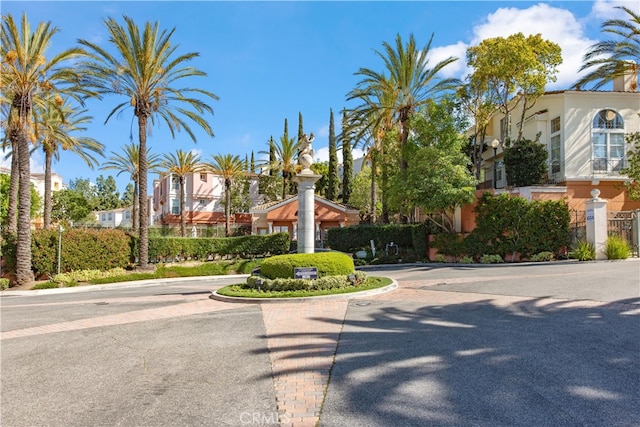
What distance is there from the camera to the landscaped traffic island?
13.0 meters

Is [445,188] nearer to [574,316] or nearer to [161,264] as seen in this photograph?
[574,316]

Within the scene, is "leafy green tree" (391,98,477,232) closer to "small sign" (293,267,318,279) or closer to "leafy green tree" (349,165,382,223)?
"small sign" (293,267,318,279)

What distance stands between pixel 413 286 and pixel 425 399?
33.1ft

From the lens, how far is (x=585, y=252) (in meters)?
20.1

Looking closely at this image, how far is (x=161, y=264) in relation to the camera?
28.1 meters

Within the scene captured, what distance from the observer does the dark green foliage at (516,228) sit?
22156 mm

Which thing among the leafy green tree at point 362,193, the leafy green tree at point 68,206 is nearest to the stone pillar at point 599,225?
the leafy green tree at point 362,193

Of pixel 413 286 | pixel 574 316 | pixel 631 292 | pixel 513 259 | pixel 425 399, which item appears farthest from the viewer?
pixel 513 259

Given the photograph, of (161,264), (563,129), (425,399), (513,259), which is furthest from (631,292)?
(161,264)

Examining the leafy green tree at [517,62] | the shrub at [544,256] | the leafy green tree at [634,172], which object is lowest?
the shrub at [544,256]

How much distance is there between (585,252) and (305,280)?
14.1 meters

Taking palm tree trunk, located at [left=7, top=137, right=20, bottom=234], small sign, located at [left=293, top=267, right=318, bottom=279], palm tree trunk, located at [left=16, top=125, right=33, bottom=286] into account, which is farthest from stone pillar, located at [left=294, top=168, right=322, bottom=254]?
palm tree trunk, located at [left=7, top=137, right=20, bottom=234]

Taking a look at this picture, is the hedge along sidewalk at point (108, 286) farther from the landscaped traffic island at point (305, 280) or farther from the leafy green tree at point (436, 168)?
the leafy green tree at point (436, 168)

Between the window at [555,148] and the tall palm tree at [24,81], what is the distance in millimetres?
27812
